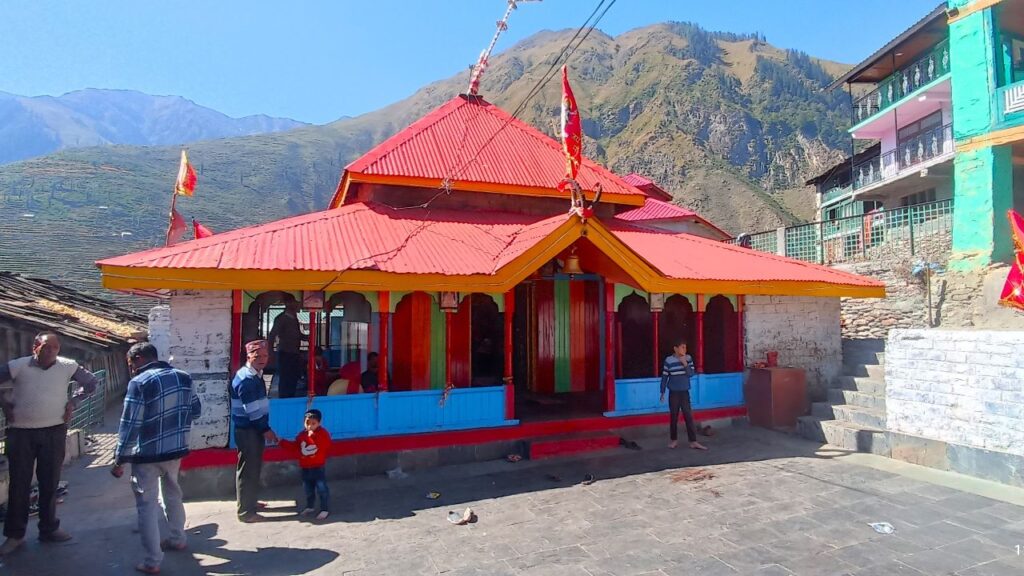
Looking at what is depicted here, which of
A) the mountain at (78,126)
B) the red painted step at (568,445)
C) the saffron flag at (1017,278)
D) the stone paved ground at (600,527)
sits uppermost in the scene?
the mountain at (78,126)

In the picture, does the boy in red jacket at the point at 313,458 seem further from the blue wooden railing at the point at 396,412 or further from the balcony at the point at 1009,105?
the balcony at the point at 1009,105

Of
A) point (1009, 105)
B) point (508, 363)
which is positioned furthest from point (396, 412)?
point (1009, 105)

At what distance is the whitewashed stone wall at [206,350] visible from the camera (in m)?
6.92

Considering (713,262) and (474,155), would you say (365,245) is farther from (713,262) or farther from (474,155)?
(713,262)

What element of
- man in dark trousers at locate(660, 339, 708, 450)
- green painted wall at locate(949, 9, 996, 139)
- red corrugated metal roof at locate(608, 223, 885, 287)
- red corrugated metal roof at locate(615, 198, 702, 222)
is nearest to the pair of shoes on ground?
man in dark trousers at locate(660, 339, 708, 450)

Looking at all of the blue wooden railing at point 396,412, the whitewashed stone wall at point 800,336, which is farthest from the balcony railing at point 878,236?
the blue wooden railing at point 396,412

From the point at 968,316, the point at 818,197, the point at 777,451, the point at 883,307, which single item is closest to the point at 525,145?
the point at 777,451

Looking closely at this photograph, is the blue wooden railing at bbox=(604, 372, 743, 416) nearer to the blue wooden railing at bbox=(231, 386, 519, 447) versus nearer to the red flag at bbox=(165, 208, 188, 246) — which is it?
the blue wooden railing at bbox=(231, 386, 519, 447)

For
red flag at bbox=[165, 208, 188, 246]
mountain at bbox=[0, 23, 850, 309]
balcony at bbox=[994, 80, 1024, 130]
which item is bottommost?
red flag at bbox=[165, 208, 188, 246]

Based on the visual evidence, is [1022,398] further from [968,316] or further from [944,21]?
[944,21]

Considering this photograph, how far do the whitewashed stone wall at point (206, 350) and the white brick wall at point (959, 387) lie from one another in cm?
931

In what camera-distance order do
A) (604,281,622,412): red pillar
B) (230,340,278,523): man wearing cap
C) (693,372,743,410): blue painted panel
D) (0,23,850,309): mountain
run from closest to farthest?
(230,340,278,523): man wearing cap → (604,281,622,412): red pillar → (693,372,743,410): blue painted panel → (0,23,850,309): mountain

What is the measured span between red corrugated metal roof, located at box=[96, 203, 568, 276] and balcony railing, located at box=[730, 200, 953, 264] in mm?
12224

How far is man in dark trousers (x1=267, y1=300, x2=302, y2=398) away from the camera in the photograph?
27.3 ft
